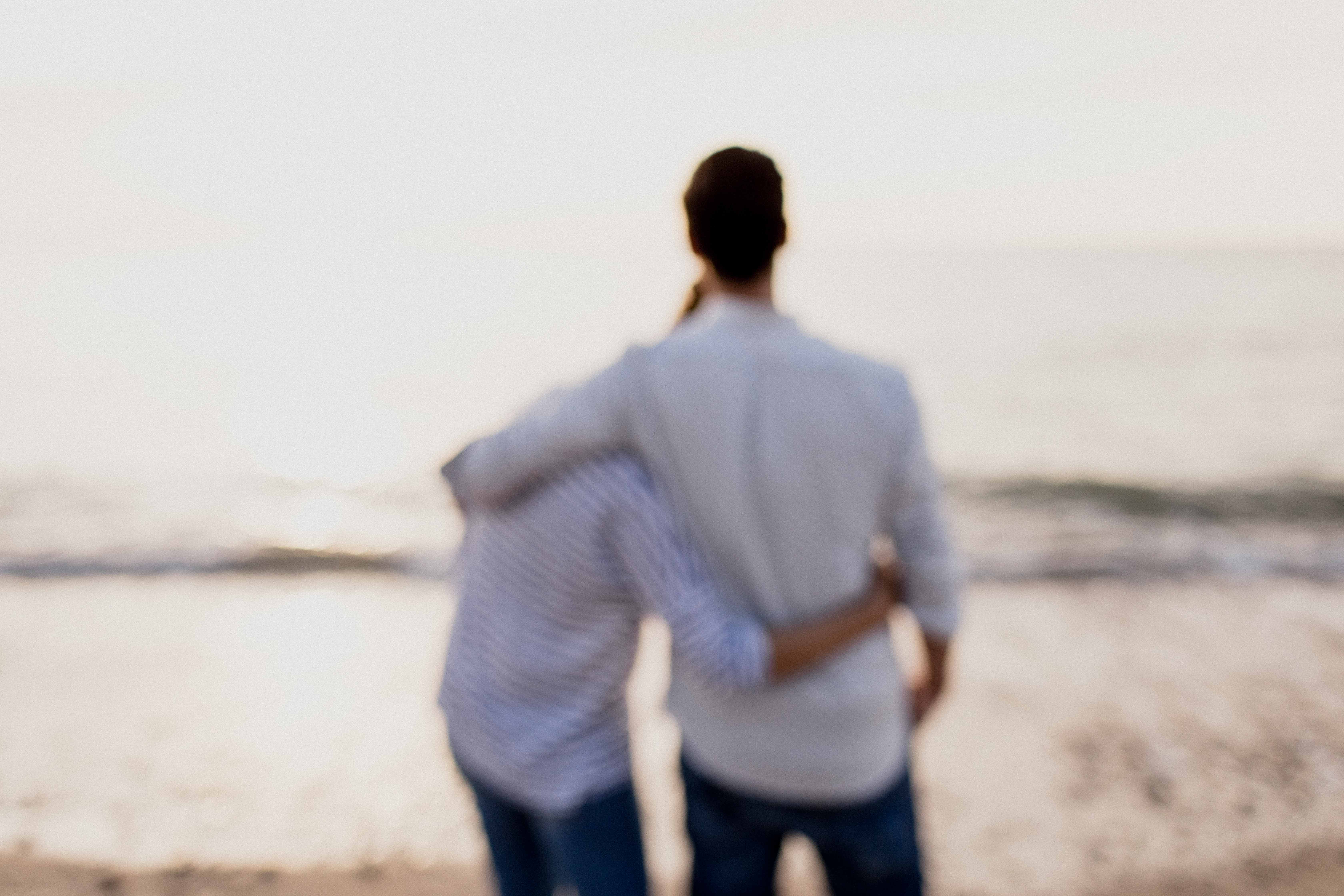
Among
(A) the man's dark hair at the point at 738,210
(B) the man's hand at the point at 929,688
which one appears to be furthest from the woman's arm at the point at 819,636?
(A) the man's dark hair at the point at 738,210

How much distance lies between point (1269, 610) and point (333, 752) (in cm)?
588

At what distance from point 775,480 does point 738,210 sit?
1.26 ft

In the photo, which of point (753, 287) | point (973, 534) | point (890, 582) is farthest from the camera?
point (973, 534)

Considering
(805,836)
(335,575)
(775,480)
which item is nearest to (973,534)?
(335,575)

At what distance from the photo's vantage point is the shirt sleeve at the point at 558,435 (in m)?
1.17

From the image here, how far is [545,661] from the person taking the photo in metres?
1.32

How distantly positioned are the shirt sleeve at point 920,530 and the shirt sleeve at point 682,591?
0.30 metres

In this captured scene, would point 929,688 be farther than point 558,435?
Yes

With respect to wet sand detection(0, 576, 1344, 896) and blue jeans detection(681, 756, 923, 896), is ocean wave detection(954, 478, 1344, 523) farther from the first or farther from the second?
blue jeans detection(681, 756, 923, 896)

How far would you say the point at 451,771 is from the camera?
12.5 ft

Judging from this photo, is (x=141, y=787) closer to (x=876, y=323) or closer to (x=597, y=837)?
(x=597, y=837)

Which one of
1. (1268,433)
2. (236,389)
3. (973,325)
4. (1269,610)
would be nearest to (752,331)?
(1269,610)

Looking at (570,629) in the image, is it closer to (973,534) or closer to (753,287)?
(753,287)

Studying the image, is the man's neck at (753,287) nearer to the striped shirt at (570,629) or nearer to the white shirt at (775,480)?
the white shirt at (775,480)
